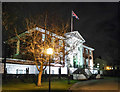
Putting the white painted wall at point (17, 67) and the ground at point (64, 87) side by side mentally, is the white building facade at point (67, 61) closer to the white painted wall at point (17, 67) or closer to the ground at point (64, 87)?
the white painted wall at point (17, 67)

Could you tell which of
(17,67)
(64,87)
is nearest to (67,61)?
(17,67)

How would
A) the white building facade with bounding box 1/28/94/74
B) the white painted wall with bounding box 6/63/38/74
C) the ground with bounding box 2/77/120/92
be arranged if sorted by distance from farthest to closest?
the white building facade with bounding box 1/28/94/74 < the white painted wall with bounding box 6/63/38/74 < the ground with bounding box 2/77/120/92

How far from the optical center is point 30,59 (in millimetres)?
31516

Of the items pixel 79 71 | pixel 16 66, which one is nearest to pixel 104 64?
pixel 79 71

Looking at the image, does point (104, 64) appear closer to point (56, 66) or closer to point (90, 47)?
point (90, 47)

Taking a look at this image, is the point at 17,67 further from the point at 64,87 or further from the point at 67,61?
the point at 64,87

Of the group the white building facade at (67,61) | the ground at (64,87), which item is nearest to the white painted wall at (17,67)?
the white building facade at (67,61)

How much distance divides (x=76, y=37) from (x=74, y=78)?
59.5ft

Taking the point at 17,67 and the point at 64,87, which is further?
the point at 17,67

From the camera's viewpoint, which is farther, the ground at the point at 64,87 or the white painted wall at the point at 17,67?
the white painted wall at the point at 17,67

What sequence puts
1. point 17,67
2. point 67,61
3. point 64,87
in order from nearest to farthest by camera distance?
point 64,87 → point 17,67 → point 67,61

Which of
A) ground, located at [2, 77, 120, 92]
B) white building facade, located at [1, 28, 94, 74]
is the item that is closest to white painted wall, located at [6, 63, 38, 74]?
white building facade, located at [1, 28, 94, 74]

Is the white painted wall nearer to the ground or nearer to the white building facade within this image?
the white building facade

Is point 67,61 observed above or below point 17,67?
above
